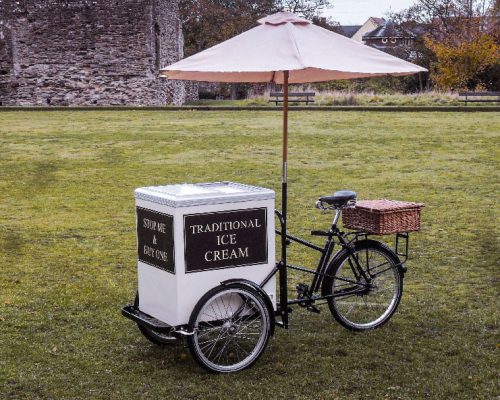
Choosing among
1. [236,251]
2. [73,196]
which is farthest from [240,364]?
[73,196]

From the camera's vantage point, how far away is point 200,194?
18.5 feet

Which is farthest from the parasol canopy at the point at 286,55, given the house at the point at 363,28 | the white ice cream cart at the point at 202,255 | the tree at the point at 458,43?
the house at the point at 363,28

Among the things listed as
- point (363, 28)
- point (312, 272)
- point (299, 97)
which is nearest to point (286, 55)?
point (312, 272)

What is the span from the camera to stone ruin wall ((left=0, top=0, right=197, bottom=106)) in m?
37.7

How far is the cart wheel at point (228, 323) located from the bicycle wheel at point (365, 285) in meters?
0.76

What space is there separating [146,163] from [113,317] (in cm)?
1111

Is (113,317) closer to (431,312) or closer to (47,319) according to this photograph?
(47,319)

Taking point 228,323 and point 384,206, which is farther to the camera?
point 384,206

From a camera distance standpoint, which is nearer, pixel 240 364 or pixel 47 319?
pixel 240 364

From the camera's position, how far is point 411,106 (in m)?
32.8

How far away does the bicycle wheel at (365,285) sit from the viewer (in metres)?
6.29

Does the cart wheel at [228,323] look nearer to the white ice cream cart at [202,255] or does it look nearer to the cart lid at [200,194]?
the white ice cream cart at [202,255]

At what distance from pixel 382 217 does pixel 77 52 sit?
1322 inches

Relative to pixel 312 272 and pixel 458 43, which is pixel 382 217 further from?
pixel 458 43
